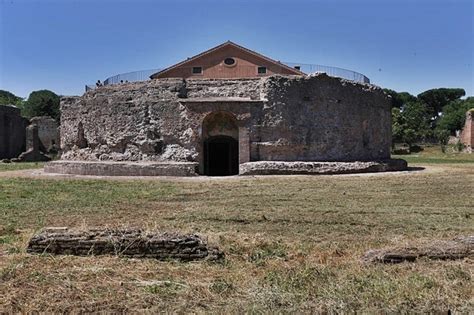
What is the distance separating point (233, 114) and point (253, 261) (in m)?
15.1

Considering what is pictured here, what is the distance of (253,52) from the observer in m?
30.9

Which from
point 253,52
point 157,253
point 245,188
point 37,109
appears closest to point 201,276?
point 157,253

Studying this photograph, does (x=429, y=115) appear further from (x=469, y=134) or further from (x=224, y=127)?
(x=224, y=127)

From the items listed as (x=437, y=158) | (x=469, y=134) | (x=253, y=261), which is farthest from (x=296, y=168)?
(x=469, y=134)

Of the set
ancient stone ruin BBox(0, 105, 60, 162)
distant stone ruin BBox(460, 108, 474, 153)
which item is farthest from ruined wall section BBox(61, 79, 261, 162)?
distant stone ruin BBox(460, 108, 474, 153)

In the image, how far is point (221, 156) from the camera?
22.6 meters

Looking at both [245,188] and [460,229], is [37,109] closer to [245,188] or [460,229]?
[245,188]

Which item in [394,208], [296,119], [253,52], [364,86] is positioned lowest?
[394,208]

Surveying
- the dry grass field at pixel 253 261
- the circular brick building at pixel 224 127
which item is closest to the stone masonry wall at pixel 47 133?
the circular brick building at pixel 224 127

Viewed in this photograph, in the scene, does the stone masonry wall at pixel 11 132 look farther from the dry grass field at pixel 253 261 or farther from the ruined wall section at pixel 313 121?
the dry grass field at pixel 253 261

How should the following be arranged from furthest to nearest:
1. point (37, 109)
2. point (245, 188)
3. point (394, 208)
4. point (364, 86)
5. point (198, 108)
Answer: point (37, 109)
point (364, 86)
point (198, 108)
point (245, 188)
point (394, 208)

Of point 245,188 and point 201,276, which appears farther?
point 245,188

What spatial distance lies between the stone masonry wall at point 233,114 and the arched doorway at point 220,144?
52 cm

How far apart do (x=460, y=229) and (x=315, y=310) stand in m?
4.77
